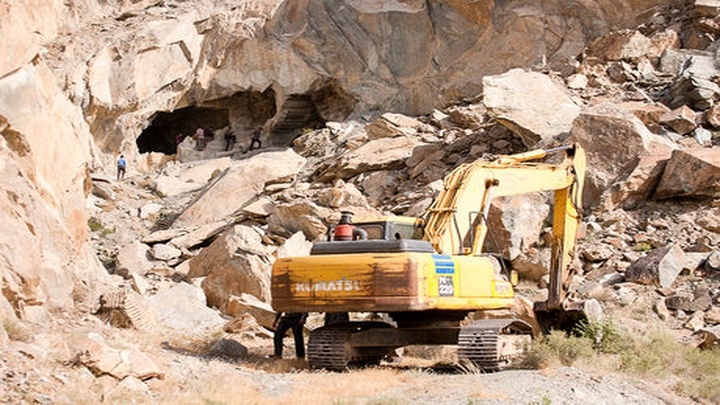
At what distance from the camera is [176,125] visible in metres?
34.1

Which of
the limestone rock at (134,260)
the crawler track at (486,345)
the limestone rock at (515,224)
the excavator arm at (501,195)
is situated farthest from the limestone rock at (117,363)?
the limestone rock at (515,224)

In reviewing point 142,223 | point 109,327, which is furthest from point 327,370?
point 142,223

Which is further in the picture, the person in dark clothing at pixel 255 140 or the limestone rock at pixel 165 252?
the person in dark clothing at pixel 255 140

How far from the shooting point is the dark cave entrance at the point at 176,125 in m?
33.3

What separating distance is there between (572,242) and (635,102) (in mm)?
11614

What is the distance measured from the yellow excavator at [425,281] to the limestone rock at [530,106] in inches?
364

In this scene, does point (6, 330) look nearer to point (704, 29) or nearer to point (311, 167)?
point (311, 167)

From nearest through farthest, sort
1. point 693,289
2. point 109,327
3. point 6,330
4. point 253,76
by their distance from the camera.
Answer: point 6,330 → point 109,327 → point 693,289 → point 253,76

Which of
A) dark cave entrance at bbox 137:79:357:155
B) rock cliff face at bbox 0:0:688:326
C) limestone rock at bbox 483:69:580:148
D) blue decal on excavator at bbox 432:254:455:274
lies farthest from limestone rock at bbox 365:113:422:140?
blue decal on excavator at bbox 432:254:455:274

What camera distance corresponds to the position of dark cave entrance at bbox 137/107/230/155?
1310 inches

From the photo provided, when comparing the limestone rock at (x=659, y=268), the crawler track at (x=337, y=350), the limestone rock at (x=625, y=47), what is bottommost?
the limestone rock at (x=659, y=268)

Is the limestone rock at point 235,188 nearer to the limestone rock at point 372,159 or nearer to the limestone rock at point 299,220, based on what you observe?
the limestone rock at point 372,159

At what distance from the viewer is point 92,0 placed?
100 ft

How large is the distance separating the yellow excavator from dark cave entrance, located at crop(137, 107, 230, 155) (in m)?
22.7
